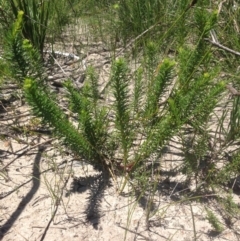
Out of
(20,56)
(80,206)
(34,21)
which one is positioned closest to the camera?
(20,56)

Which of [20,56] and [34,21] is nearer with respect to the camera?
[20,56]

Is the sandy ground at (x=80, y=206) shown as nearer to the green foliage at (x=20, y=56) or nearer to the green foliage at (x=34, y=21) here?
the green foliage at (x=20, y=56)

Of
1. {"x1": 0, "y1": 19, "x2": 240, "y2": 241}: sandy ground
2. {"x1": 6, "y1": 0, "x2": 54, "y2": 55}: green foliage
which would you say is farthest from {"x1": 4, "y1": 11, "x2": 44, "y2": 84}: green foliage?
{"x1": 6, "y1": 0, "x2": 54, "y2": 55}: green foliage

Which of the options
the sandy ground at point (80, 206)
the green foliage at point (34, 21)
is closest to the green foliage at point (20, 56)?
the sandy ground at point (80, 206)

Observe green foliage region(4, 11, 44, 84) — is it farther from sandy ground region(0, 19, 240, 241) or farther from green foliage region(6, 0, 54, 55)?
green foliage region(6, 0, 54, 55)

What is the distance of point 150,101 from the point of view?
1.61 metres

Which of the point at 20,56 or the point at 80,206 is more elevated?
the point at 20,56

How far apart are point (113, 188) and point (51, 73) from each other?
98cm

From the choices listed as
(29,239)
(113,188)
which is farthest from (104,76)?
(29,239)

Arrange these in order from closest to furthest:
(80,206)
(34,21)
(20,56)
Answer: (20,56) → (80,206) → (34,21)

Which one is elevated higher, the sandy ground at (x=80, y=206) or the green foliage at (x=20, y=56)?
the green foliage at (x=20, y=56)

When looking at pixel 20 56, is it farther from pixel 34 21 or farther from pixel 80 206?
pixel 34 21

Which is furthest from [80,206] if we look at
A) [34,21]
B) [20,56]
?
[34,21]

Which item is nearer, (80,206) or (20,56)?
(20,56)
